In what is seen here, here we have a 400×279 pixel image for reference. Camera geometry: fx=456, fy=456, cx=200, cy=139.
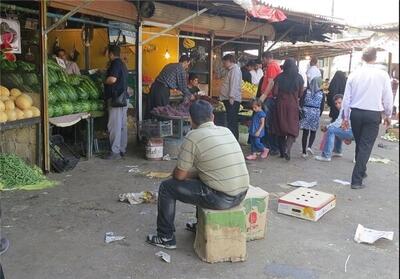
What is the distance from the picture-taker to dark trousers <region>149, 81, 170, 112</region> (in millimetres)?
8398

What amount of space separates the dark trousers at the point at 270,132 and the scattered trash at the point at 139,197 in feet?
11.5

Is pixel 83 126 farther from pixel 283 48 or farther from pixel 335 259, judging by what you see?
pixel 283 48

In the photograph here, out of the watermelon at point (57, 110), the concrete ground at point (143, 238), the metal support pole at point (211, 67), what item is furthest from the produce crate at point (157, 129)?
the metal support pole at point (211, 67)

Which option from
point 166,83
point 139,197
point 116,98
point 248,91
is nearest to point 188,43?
point 248,91

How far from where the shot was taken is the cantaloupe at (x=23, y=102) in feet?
20.2

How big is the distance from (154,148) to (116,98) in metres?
1.06

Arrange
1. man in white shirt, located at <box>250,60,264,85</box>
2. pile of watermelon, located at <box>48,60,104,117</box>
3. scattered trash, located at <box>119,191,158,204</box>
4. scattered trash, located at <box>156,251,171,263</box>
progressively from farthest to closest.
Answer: man in white shirt, located at <box>250,60,264,85</box>, pile of watermelon, located at <box>48,60,104,117</box>, scattered trash, located at <box>119,191,158,204</box>, scattered trash, located at <box>156,251,171,263</box>

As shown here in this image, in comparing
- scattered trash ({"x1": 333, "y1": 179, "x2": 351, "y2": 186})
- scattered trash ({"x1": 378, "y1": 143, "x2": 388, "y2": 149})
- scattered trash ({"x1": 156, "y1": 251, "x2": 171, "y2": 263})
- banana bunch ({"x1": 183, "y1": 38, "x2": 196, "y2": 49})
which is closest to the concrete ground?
scattered trash ({"x1": 156, "y1": 251, "x2": 171, "y2": 263})

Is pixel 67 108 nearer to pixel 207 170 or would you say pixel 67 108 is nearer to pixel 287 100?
pixel 287 100

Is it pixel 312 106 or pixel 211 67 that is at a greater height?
pixel 211 67

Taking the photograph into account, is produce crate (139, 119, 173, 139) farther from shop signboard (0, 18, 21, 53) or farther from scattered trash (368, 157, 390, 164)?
scattered trash (368, 157, 390, 164)

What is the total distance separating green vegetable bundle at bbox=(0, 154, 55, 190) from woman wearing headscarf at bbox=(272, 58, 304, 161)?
4032 millimetres

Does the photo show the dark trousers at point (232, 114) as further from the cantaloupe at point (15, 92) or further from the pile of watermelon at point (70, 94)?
the cantaloupe at point (15, 92)

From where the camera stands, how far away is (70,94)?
23.8 feet
